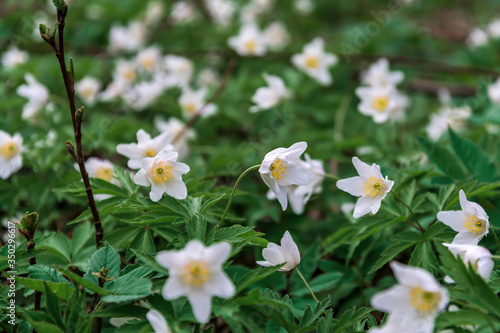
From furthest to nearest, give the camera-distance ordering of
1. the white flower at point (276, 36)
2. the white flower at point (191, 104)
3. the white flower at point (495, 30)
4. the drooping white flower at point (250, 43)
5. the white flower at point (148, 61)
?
the white flower at point (276, 36) < the white flower at point (495, 30) < the drooping white flower at point (250, 43) < the white flower at point (148, 61) < the white flower at point (191, 104)

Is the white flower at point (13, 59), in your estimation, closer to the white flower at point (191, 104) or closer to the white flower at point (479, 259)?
the white flower at point (191, 104)

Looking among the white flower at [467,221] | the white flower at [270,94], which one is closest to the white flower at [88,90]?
the white flower at [270,94]

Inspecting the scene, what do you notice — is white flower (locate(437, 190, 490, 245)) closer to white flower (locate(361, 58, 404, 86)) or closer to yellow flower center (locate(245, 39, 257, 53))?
white flower (locate(361, 58, 404, 86))

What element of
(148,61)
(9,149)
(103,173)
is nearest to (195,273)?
(103,173)

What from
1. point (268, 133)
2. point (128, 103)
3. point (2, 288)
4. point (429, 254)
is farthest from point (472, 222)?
point (128, 103)

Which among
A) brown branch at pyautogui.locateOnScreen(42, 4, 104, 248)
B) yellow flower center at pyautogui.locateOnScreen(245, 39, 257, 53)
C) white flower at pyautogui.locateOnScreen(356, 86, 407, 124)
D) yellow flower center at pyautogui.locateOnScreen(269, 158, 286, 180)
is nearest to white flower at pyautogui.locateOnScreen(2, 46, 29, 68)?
yellow flower center at pyautogui.locateOnScreen(245, 39, 257, 53)
